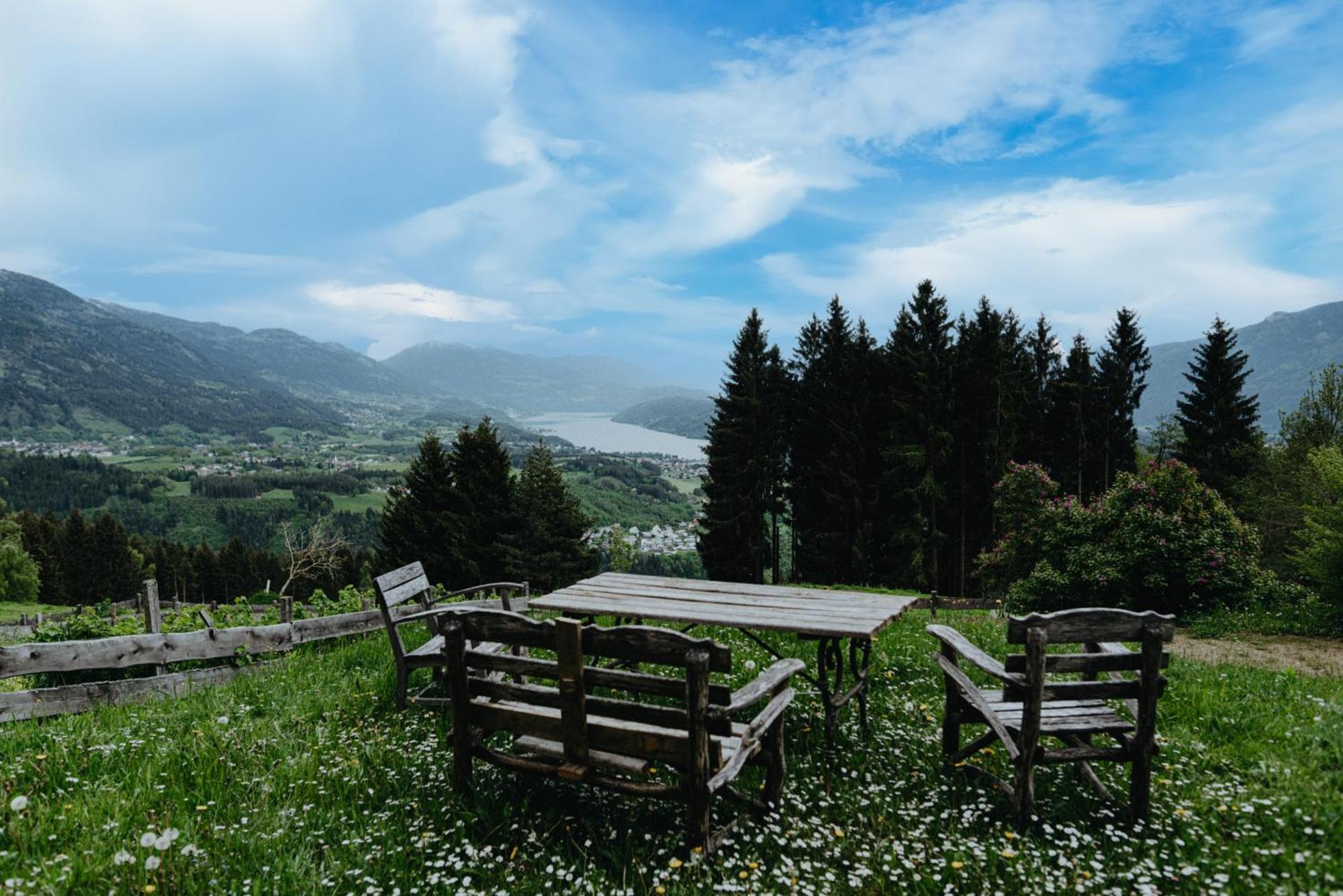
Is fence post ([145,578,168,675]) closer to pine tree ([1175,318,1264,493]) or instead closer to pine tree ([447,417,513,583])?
pine tree ([447,417,513,583])

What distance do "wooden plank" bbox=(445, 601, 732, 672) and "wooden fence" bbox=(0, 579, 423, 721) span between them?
3.69m

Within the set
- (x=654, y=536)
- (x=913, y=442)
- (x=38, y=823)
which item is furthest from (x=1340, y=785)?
(x=654, y=536)

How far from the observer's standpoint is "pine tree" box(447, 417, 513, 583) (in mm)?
37844

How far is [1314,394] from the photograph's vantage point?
111 feet

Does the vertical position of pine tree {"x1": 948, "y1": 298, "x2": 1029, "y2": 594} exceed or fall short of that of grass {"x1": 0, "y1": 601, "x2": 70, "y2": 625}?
it exceeds it

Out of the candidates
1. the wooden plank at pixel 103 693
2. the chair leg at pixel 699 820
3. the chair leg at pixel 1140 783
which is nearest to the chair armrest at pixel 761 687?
the chair leg at pixel 699 820

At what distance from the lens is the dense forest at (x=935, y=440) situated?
30.4 m

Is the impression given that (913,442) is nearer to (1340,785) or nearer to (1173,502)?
(1173,502)

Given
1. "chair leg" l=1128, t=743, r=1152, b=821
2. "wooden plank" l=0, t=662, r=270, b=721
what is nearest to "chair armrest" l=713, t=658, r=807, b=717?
"chair leg" l=1128, t=743, r=1152, b=821

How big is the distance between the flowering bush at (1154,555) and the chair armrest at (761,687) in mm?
12669

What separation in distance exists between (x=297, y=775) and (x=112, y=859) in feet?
3.68

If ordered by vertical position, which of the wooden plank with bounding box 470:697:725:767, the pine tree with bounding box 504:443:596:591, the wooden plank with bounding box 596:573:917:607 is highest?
the wooden plank with bounding box 596:573:917:607

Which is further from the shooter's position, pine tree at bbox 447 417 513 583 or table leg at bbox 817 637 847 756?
pine tree at bbox 447 417 513 583

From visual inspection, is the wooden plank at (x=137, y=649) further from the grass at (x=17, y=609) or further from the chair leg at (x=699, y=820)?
the grass at (x=17, y=609)
